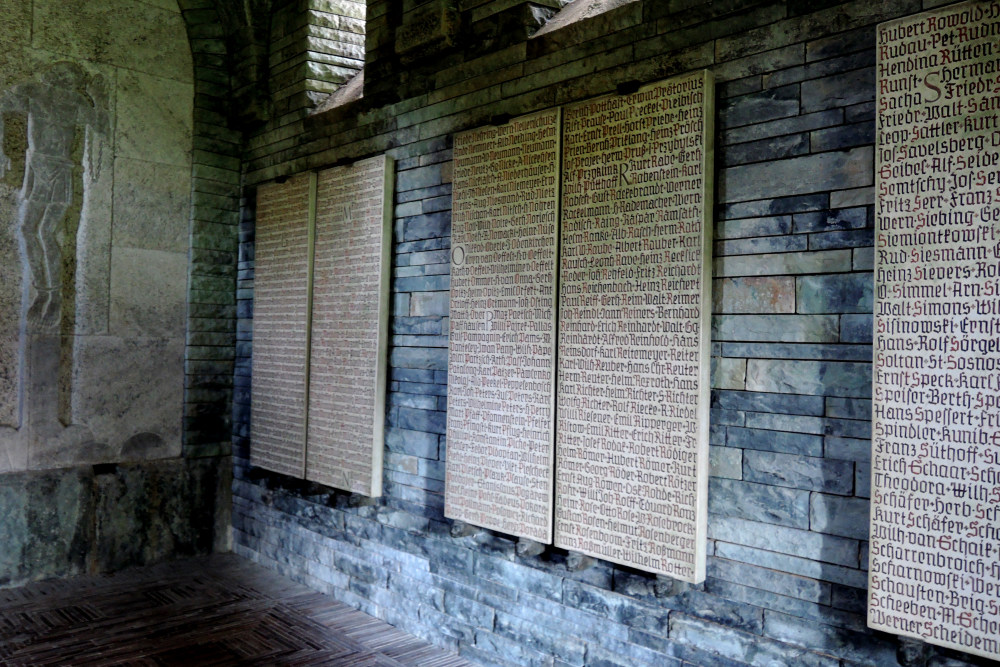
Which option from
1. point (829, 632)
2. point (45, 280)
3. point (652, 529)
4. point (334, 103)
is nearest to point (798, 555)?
point (829, 632)

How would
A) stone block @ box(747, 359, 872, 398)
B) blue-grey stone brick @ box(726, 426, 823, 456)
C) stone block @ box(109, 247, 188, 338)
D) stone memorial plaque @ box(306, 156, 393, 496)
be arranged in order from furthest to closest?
stone block @ box(109, 247, 188, 338)
stone memorial plaque @ box(306, 156, 393, 496)
blue-grey stone brick @ box(726, 426, 823, 456)
stone block @ box(747, 359, 872, 398)

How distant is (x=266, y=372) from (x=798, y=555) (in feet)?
12.9

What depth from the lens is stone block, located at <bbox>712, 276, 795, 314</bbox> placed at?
2904 mm

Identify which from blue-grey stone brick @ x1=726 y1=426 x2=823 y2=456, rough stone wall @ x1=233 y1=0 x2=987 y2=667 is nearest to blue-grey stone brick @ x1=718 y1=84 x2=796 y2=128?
rough stone wall @ x1=233 y1=0 x2=987 y2=667

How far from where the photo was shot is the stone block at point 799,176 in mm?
2734

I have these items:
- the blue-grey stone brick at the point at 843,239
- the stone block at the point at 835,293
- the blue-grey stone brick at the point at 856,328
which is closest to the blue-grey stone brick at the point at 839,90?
the blue-grey stone brick at the point at 843,239

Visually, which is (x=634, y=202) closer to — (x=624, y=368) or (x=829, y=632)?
(x=624, y=368)

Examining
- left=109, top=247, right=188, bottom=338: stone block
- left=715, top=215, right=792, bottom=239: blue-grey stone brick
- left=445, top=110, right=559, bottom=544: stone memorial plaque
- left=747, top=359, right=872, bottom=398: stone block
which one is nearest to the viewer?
left=747, top=359, right=872, bottom=398: stone block

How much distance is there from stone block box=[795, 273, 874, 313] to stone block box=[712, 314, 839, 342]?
1.5 inches

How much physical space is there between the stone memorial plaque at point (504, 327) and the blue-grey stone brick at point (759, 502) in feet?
2.62

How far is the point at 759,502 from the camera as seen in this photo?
2.95 metres

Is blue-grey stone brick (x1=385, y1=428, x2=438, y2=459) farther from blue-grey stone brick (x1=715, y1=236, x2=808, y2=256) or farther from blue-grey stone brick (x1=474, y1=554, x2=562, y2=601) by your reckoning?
blue-grey stone brick (x1=715, y1=236, x2=808, y2=256)

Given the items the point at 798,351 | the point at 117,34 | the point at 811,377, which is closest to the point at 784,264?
the point at 798,351

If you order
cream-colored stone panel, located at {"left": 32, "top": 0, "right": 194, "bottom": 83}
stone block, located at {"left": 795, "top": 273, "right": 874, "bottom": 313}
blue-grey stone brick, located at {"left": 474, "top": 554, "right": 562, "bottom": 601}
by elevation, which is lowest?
blue-grey stone brick, located at {"left": 474, "top": 554, "right": 562, "bottom": 601}
